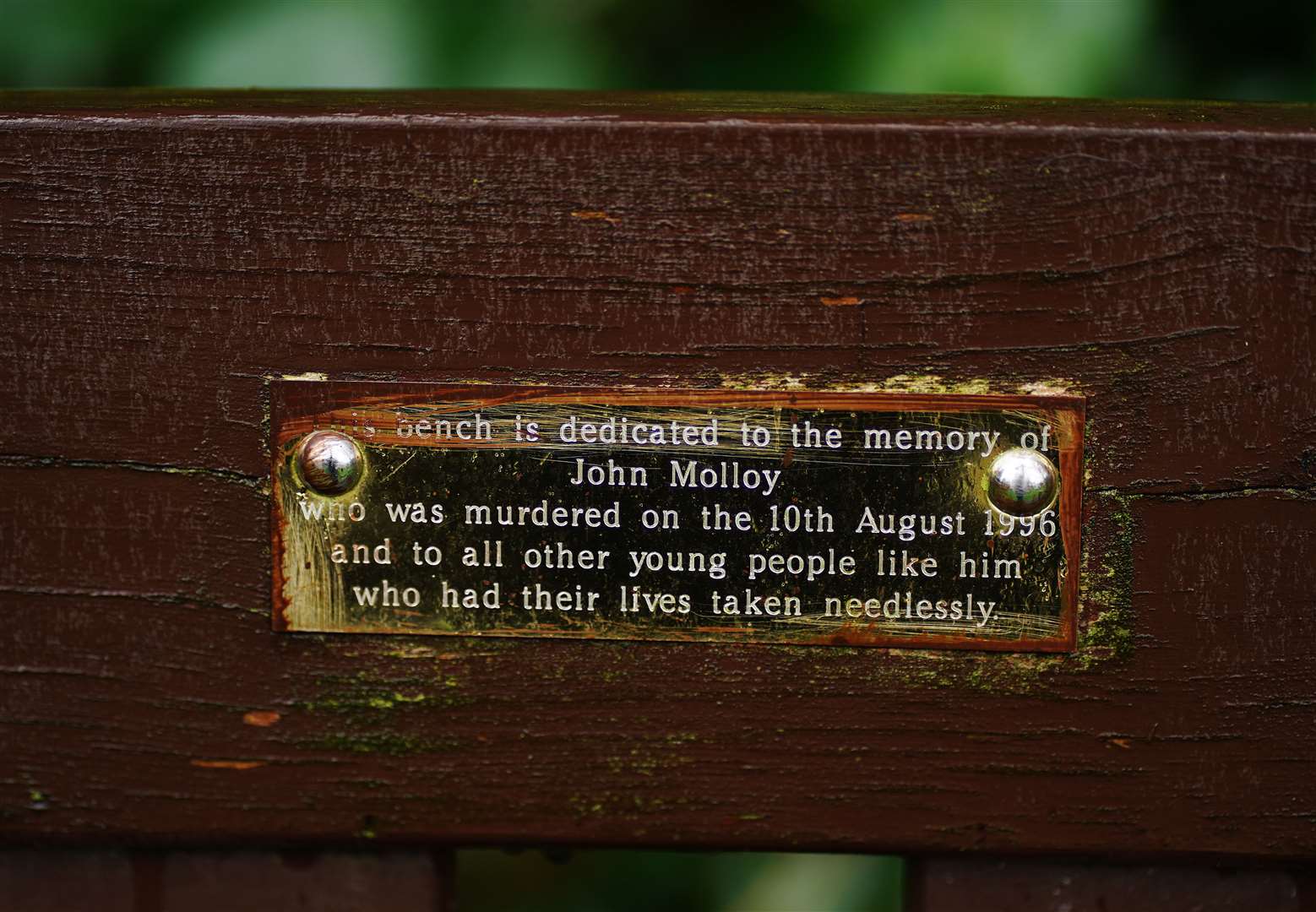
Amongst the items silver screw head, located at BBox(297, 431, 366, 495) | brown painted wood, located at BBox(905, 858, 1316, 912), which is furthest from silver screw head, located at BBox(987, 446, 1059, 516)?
silver screw head, located at BBox(297, 431, 366, 495)

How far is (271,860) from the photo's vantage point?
0.54 m

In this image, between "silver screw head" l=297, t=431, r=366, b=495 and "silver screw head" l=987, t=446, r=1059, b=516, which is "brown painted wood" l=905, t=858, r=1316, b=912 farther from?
"silver screw head" l=297, t=431, r=366, b=495

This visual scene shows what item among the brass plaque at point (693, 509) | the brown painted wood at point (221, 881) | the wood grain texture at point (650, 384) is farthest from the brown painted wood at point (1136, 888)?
the brown painted wood at point (221, 881)

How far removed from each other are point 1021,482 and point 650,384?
0.18m

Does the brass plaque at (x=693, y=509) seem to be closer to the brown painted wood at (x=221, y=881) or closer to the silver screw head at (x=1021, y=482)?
the silver screw head at (x=1021, y=482)

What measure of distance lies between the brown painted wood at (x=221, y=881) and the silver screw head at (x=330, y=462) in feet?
0.68

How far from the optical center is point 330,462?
48 centimetres

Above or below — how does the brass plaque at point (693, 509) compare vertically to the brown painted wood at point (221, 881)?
above

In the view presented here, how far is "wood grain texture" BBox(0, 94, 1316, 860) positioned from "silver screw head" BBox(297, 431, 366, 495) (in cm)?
3

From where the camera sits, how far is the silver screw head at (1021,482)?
46 cm

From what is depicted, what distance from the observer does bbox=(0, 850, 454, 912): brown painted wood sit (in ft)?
1.75

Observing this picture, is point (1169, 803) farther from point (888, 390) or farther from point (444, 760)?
point (444, 760)

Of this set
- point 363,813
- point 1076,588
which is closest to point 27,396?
point 363,813

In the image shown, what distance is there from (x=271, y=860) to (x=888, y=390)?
41 centimetres
